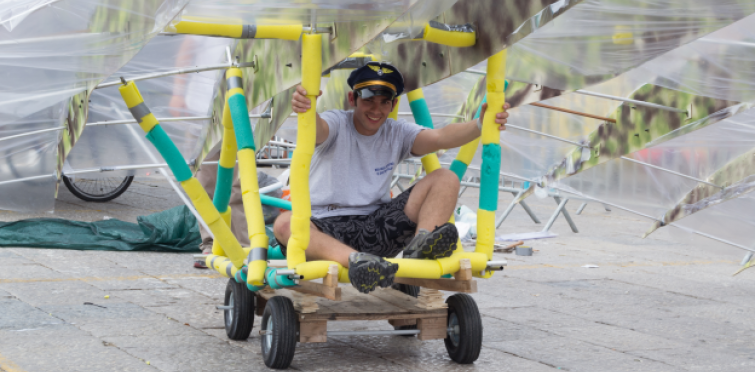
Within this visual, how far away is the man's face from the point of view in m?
3.82

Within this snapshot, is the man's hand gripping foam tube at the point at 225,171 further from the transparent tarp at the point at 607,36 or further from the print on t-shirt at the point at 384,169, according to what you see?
the transparent tarp at the point at 607,36

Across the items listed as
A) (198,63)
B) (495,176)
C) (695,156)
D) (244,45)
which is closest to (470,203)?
(695,156)

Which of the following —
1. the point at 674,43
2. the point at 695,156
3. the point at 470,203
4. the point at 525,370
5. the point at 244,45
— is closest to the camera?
the point at 525,370

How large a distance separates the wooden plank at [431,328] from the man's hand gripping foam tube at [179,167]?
0.95 metres

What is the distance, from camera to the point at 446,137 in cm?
391

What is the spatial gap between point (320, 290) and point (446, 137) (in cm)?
103

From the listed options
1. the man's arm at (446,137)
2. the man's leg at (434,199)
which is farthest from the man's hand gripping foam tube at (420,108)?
the man's leg at (434,199)

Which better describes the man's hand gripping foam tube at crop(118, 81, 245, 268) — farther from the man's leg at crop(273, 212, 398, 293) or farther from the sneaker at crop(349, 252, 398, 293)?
the sneaker at crop(349, 252, 398, 293)

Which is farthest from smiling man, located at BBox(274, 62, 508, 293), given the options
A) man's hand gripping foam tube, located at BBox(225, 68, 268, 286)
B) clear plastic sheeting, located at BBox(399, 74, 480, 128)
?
clear plastic sheeting, located at BBox(399, 74, 480, 128)

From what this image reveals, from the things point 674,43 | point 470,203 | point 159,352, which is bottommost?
point 159,352

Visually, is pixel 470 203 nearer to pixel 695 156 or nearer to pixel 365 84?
pixel 695 156

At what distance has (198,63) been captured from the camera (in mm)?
5879

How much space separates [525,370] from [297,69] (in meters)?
1.82

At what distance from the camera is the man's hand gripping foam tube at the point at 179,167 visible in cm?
366
